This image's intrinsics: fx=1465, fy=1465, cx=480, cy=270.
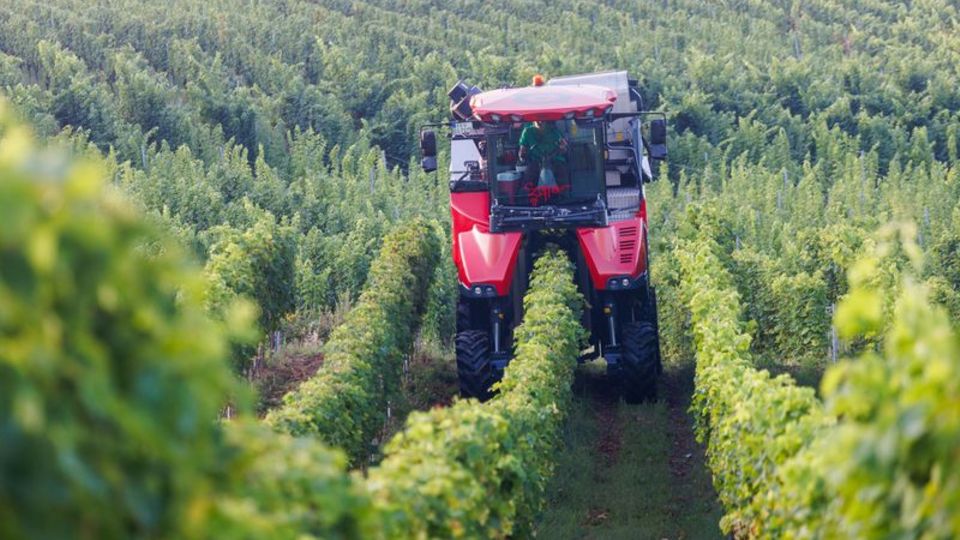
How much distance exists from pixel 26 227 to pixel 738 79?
5050 cm

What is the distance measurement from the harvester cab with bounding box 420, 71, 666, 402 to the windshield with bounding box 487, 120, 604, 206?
0.4 inches

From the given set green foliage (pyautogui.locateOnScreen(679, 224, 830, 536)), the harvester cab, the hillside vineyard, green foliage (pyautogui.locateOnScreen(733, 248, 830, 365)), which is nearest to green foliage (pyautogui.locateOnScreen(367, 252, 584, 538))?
the hillside vineyard

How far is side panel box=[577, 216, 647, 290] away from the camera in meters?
16.1

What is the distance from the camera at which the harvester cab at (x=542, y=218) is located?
51.8 ft

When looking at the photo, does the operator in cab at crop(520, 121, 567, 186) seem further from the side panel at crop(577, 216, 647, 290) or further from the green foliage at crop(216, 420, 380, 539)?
the green foliage at crop(216, 420, 380, 539)

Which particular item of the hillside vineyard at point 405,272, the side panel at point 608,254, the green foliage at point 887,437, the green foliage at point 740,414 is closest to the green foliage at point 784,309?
the hillside vineyard at point 405,272

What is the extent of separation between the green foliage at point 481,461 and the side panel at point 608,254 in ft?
8.38

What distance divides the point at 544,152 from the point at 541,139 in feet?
0.49

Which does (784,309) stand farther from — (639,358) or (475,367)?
(475,367)

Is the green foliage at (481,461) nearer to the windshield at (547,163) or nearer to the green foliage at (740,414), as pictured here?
the green foliage at (740,414)

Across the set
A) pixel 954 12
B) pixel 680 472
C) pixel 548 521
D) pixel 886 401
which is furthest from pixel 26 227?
pixel 954 12

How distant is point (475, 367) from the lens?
15.9 m

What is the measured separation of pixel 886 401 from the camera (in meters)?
4.99

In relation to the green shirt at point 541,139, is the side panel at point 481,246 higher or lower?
lower
